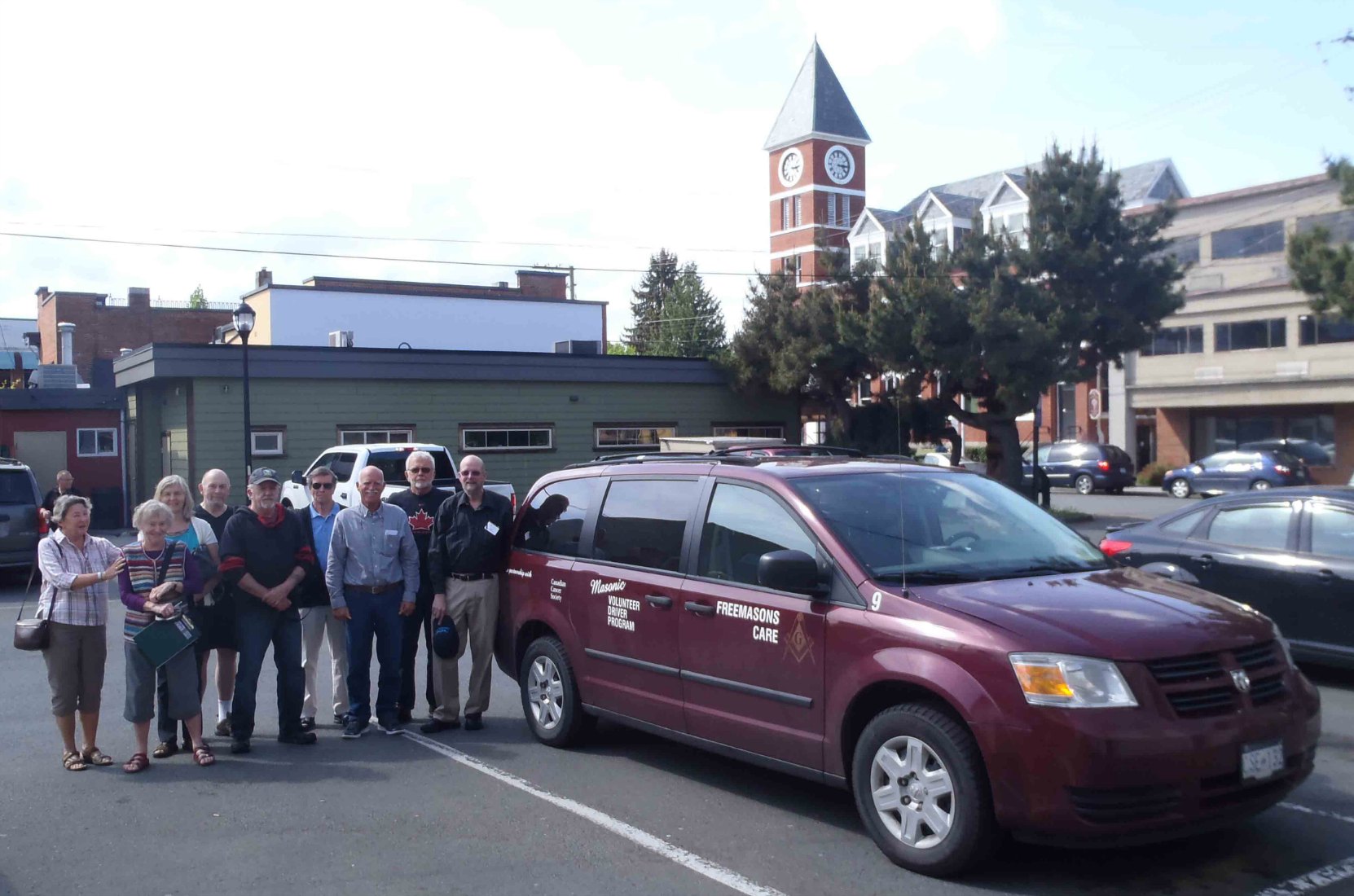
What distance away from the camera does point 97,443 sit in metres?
31.7

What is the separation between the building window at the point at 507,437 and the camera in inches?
1048

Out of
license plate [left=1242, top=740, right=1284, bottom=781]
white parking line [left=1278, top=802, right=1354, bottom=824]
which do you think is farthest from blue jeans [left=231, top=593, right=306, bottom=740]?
white parking line [left=1278, top=802, right=1354, bottom=824]

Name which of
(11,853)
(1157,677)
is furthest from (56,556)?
(1157,677)

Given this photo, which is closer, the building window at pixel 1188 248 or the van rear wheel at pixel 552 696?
the van rear wheel at pixel 552 696

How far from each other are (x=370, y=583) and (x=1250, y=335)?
42.3 m

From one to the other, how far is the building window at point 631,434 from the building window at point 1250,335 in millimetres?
24971

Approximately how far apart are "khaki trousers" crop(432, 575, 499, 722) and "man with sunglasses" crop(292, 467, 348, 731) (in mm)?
683

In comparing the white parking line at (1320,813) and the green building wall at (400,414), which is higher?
the green building wall at (400,414)

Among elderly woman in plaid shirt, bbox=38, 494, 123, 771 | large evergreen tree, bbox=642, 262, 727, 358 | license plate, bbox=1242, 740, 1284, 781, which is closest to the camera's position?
license plate, bbox=1242, 740, 1284, 781

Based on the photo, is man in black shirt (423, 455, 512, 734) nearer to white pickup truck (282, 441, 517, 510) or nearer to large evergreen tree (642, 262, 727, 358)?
white pickup truck (282, 441, 517, 510)

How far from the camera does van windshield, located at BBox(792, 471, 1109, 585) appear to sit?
5.48 meters

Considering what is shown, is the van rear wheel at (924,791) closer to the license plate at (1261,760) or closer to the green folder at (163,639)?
the license plate at (1261,760)

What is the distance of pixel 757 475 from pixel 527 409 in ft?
70.6

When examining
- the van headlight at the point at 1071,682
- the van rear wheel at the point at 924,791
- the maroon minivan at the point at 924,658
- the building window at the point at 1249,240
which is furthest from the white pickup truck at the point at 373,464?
the building window at the point at 1249,240
